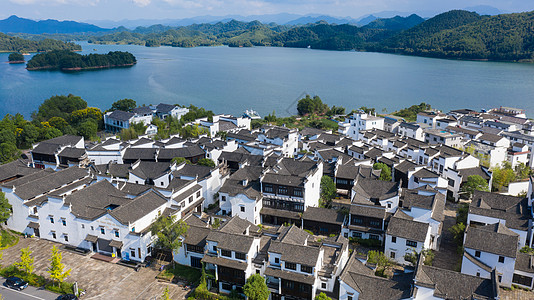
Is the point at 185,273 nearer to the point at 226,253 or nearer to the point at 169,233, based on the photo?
the point at 169,233

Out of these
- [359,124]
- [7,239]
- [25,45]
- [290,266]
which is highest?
[25,45]

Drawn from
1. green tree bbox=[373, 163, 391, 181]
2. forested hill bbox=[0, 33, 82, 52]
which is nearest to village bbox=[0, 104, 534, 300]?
green tree bbox=[373, 163, 391, 181]

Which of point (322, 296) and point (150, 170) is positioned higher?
point (150, 170)

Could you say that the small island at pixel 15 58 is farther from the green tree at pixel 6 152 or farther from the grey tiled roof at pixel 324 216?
the grey tiled roof at pixel 324 216

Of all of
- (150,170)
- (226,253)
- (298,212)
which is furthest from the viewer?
(150,170)

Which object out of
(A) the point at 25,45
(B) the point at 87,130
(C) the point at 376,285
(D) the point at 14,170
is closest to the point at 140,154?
(D) the point at 14,170

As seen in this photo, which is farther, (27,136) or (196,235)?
(27,136)
